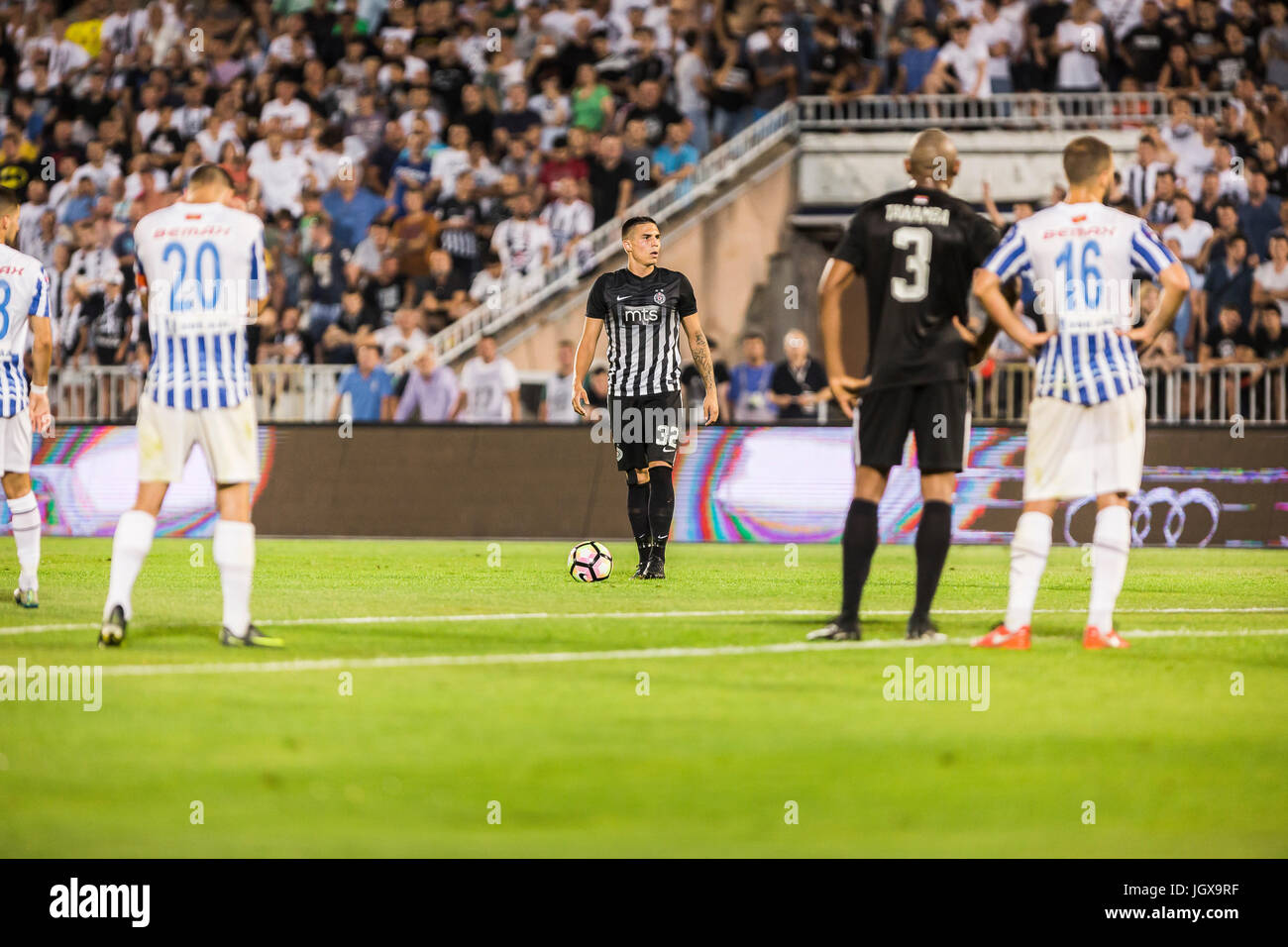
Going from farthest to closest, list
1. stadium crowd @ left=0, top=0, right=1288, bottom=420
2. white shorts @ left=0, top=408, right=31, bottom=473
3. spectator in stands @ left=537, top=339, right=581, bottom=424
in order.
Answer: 1. stadium crowd @ left=0, top=0, right=1288, bottom=420
2. spectator in stands @ left=537, top=339, right=581, bottom=424
3. white shorts @ left=0, top=408, right=31, bottom=473

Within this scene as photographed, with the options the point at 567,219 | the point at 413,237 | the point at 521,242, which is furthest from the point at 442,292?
the point at 567,219

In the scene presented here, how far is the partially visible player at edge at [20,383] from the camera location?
10.7 m

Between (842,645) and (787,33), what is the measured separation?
16.4m

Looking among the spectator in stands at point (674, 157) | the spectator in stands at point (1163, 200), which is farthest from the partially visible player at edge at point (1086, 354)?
the spectator in stands at point (674, 157)

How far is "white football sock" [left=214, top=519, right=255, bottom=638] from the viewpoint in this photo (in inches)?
327

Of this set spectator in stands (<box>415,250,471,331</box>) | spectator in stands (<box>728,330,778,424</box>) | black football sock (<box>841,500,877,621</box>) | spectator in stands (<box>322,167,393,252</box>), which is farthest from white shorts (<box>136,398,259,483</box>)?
spectator in stands (<box>322,167,393,252</box>)

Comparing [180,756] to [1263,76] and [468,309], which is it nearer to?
[468,309]

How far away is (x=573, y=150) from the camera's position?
2277 cm

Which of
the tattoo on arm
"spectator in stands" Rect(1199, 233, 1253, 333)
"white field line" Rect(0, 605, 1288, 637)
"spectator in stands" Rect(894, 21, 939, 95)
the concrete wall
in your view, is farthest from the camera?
the concrete wall

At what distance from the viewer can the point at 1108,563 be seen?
8.58 metres

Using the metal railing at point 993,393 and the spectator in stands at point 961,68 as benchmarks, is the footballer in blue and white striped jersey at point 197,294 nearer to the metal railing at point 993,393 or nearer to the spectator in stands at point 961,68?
the metal railing at point 993,393

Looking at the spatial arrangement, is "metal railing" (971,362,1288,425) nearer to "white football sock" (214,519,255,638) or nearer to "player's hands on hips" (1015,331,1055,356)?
"player's hands on hips" (1015,331,1055,356)

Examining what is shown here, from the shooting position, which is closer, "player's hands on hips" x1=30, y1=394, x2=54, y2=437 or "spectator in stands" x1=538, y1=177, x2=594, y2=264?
"player's hands on hips" x1=30, y1=394, x2=54, y2=437

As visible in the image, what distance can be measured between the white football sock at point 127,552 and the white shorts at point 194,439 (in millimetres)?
192
